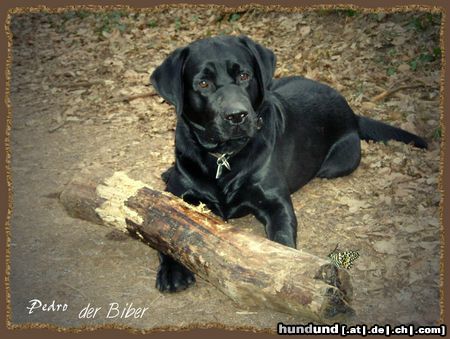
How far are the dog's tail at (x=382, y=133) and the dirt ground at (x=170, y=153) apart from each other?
0.33 feet

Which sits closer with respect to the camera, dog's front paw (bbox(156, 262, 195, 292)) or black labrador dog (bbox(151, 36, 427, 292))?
dog's front paw (bbox(156, 262, 195, 292))

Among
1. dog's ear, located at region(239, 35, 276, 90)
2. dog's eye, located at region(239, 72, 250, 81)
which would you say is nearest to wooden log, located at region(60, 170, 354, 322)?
dog's eye, located at region(239, 72, 250, 81)

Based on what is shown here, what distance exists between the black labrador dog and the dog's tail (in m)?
1.09

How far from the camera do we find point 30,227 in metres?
5.20

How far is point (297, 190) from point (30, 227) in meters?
2.48

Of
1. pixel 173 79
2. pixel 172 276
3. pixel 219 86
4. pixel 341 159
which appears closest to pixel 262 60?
pixel 219 86

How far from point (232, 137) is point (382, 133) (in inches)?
95.5

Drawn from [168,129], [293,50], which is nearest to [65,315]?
[168,129]

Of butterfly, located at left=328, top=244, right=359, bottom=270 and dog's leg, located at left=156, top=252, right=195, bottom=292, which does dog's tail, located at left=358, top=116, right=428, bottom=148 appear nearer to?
butterfly, located at left=328, top=244, right=359, bottom=270

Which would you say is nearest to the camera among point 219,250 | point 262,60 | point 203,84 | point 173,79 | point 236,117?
point 219,250

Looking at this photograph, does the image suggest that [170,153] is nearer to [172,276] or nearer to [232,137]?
[232,137]

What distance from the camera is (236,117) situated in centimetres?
433

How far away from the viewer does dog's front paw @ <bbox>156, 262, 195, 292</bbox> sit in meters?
4.30

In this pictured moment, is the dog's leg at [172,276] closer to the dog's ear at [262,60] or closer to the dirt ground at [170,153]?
the dirt ground at [170,153]
